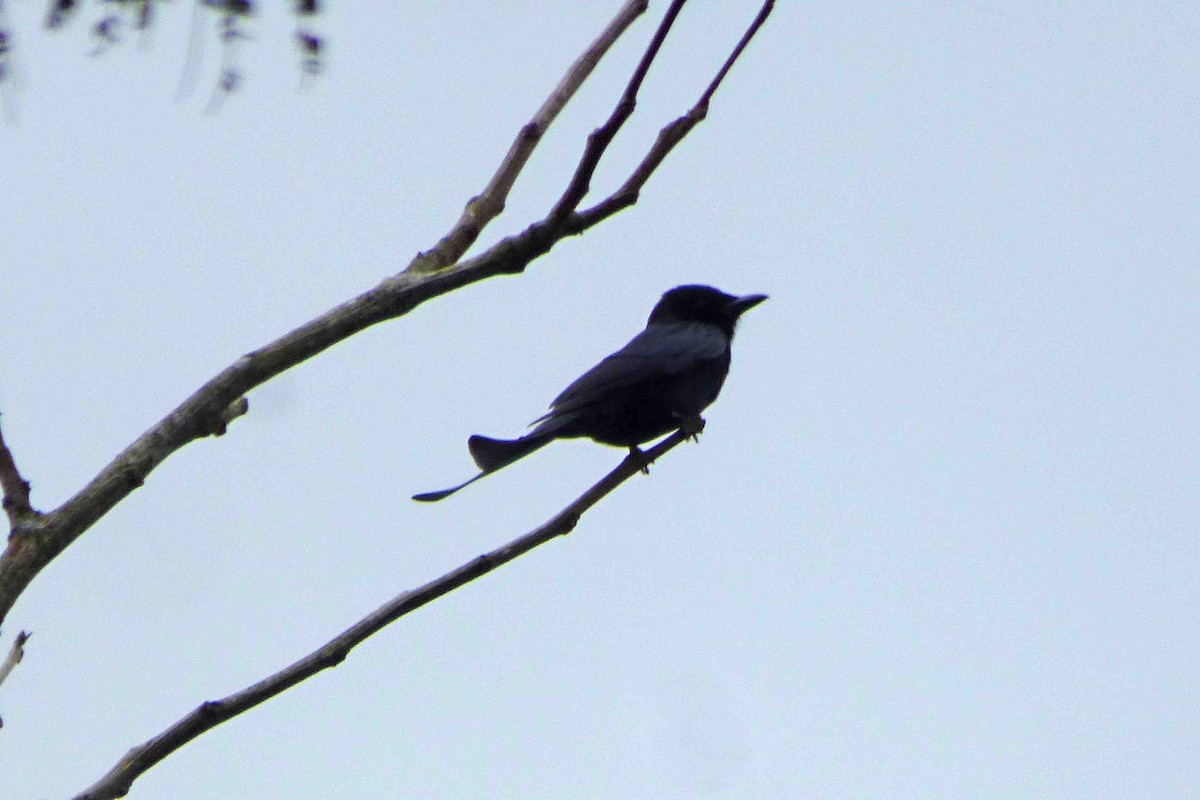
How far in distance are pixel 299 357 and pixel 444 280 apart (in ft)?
1.14

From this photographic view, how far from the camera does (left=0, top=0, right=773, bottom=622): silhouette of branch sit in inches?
93.5

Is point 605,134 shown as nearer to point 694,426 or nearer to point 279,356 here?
point 279,356

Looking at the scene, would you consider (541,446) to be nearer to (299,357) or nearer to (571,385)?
(571,385)

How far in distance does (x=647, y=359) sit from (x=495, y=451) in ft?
5.82

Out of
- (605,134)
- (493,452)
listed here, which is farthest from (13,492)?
(493,452)

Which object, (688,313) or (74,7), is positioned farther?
(688,313)

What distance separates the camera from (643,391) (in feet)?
19.5

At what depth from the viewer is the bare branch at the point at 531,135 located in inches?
136

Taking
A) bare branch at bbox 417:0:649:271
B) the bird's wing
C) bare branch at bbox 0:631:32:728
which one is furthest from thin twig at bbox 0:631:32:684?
the bird's wing

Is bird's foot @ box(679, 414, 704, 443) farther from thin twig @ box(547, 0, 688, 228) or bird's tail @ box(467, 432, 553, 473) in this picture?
thin twig @ box(547, 0, 688, 228)

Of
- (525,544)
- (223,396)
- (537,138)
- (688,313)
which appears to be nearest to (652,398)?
(688,313)

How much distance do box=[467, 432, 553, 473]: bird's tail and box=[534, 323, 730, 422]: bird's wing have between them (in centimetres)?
79

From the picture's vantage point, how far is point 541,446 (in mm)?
5043

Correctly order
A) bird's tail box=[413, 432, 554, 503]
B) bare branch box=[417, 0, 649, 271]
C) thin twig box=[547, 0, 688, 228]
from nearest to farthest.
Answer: thin twig box=[547, 0, 688, 228], bare branch box=[417, 0, 649, 271], bird's tail box=[413, 432, 554, 503]
